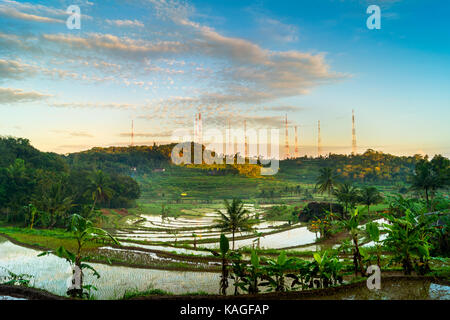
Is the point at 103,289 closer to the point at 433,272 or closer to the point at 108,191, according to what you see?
the point at 433,272

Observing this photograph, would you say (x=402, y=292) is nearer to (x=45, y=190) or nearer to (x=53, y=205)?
(x=53, y=205)

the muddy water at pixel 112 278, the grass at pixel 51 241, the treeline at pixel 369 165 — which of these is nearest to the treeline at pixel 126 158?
the treeline at pixel 369 165

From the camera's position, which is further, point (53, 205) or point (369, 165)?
point (369, 165)

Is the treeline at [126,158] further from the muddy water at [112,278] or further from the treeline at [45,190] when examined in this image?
the muddy water at [112,278]

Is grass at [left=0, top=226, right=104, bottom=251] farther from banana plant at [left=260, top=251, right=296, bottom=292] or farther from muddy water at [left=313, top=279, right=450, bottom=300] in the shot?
muddy water at [left=313, top=279, right=450, bottom=300]

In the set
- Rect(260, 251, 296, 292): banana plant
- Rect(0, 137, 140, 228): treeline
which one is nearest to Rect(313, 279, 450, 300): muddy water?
Answer: Rect(260, 251, 296, 292): banana plant

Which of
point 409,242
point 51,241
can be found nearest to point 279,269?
point 409,242
